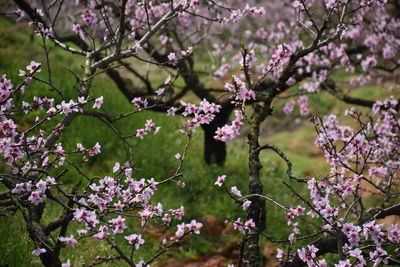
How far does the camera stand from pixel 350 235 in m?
3.30

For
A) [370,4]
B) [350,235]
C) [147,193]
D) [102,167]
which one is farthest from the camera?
[102,167]

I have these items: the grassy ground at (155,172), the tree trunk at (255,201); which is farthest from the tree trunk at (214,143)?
the tree trunk at (255,201)

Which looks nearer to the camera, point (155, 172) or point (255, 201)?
point (255, 201)

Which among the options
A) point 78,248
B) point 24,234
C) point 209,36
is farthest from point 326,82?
point 24,234

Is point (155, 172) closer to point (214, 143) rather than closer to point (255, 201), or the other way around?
point (214, 143)

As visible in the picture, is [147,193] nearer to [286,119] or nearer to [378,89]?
[286,119]

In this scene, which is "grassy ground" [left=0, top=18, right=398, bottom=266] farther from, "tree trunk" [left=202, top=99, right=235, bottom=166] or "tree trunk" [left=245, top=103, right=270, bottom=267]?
"tree trunk" [left=245, top=103, right=270, bottom=267]

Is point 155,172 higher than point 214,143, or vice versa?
point 214,143

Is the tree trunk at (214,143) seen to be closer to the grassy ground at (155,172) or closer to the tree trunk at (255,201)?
the grassy ground at (155,172)

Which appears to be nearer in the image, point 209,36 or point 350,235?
point 350,235

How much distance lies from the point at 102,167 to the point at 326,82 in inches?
159

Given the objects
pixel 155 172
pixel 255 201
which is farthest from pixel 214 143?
pixel 255 201

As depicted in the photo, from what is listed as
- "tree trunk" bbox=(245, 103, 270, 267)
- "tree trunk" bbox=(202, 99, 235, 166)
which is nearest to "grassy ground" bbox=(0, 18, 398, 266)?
"tree trunk" bbox=(202, 99, 235, 166)

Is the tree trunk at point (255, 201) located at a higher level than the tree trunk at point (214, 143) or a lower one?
lower
